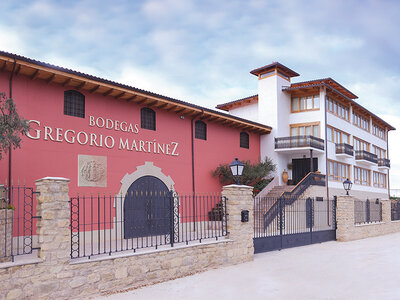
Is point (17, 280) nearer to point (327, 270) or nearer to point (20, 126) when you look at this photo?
point (20, 126)

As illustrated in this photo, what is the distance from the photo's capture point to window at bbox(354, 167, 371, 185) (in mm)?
31438

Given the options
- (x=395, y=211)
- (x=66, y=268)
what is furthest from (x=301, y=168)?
(x=66, y=268)

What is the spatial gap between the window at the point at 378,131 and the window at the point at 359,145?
3.08 meters

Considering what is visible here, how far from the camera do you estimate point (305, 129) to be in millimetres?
26594

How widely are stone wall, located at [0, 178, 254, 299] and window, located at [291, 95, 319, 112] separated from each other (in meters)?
18.8

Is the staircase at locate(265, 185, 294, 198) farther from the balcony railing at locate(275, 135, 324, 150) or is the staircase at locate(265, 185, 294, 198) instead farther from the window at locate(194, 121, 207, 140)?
the window at locate(194, 121, 207, 140)

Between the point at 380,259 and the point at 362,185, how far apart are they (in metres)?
20.8

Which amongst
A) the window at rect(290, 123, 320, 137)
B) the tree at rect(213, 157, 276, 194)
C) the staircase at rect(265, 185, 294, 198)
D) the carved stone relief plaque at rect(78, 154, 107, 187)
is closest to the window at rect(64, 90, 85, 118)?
the carved stone relief plaque at rect(78, 154, 107, 187)

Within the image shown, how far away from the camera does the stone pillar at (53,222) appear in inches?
294

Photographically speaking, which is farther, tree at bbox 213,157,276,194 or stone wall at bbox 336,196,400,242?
tree at bbox 213,157,276,194

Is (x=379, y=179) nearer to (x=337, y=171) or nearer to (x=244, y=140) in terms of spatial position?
(x=337, y=171)

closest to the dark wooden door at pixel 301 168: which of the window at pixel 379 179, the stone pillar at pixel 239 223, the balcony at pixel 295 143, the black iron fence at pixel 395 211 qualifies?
the balcony at pixel 295 143

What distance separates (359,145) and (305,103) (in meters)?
8.77

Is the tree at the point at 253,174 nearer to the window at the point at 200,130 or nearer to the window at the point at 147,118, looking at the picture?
the window at the point at 200,130
